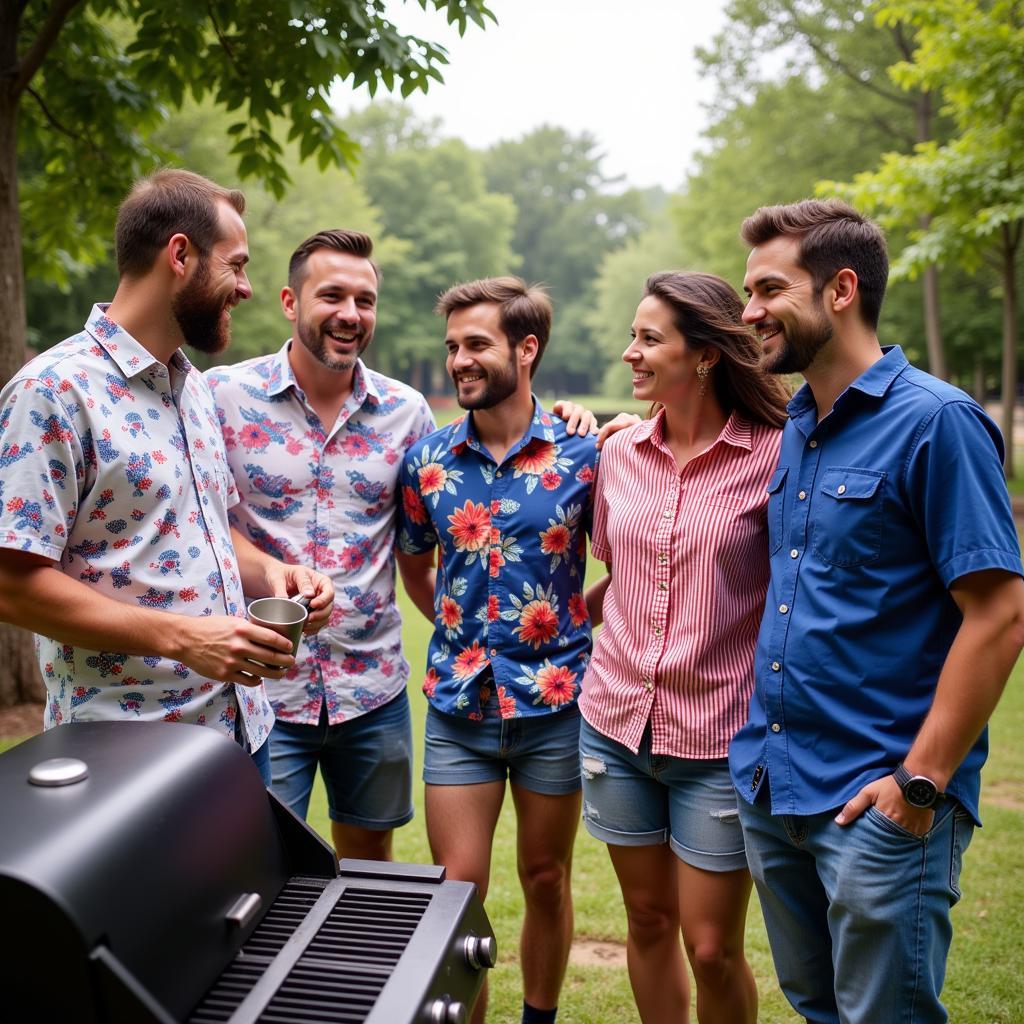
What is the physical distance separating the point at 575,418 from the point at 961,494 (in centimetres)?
144

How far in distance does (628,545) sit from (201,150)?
19.2m

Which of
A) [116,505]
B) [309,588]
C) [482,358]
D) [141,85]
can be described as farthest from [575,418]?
[141,85]

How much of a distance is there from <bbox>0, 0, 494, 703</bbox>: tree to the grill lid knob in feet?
12.1

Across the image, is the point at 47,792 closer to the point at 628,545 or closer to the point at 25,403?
the point at 25,403

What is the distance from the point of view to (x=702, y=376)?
9.10 ft

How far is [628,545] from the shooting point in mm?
2729

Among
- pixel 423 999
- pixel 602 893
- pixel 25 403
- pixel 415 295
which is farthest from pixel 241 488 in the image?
pixel 415 295

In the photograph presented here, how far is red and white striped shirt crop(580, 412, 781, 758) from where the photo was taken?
8.47ft

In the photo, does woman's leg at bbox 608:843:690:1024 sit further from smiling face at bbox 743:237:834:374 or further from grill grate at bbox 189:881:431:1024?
smiling face at bbox 743:237:834:374

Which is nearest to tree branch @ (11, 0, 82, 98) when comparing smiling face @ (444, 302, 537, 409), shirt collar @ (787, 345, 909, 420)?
smiling face @ (444, 302, 537, 409)

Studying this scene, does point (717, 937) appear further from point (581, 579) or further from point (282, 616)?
point (282, 616)

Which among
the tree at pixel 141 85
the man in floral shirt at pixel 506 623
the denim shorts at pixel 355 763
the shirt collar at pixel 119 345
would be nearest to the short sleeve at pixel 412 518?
the man in floral shirt at pixel 506 623

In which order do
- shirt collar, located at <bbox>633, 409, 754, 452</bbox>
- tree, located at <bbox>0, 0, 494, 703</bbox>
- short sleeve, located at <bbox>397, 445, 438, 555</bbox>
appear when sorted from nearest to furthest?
→ shirt collar, located at <bbox>633, 409, 754, 452</bbox> < short sleeve, located at <bbox>397, 445, 438, 555</bbox> < tree, located at <bbox>0, 0, 494, 703</bbox>

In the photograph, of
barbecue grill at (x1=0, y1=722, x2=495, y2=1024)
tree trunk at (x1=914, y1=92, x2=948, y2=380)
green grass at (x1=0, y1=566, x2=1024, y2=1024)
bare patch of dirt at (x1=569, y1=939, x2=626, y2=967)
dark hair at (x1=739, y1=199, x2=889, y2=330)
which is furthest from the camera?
tree trunk at (x1=914, y1=92, x2=948, y2=380)
